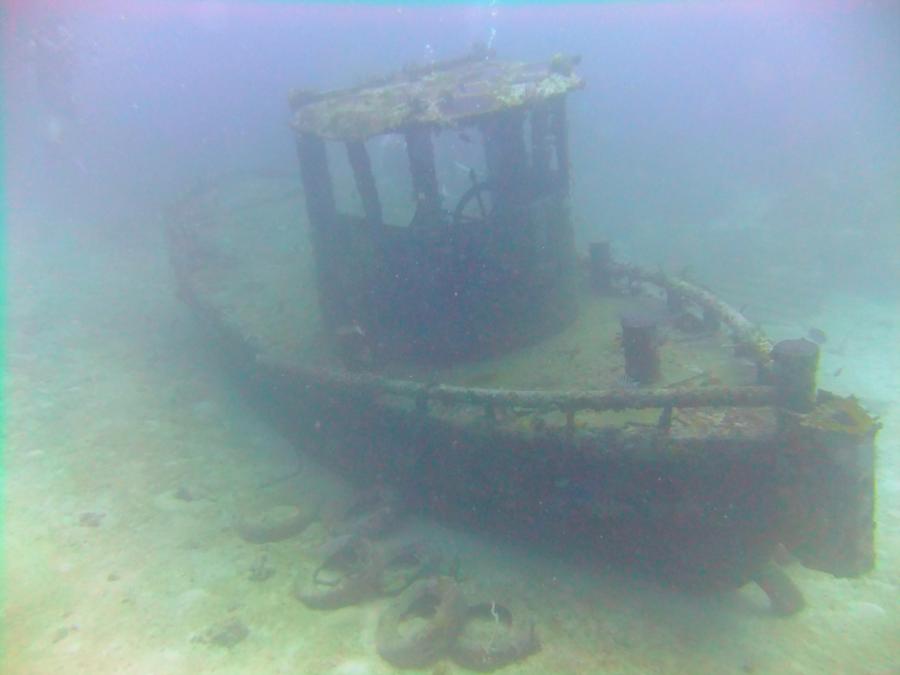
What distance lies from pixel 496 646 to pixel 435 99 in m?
5.31

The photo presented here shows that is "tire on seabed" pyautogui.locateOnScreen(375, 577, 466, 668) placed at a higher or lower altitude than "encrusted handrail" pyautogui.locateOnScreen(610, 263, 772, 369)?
lower

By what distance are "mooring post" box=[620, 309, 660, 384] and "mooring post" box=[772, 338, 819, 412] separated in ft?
4.23

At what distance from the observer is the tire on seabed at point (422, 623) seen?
5059 mm

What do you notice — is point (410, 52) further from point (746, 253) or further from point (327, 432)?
point (327, 432)

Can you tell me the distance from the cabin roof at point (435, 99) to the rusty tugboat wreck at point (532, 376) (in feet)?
0.11

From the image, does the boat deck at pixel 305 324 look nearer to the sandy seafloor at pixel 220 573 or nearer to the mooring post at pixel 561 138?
the sandy seafloor at pixel 220 573

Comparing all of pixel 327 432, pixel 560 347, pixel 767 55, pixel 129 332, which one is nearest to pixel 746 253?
pixel 560 347

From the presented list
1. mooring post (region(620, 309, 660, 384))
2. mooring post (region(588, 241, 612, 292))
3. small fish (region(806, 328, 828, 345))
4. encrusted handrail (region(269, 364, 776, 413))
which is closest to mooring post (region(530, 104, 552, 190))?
mooring post (region(588, 241, 612, 292))

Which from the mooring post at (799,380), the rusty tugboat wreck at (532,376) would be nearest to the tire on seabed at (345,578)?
the rusty tugboat wreck at (532,376)

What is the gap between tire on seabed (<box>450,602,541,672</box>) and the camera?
5008 mm

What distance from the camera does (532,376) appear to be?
21.3ft

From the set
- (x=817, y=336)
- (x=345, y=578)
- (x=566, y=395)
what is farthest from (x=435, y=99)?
(x=817, y=336)

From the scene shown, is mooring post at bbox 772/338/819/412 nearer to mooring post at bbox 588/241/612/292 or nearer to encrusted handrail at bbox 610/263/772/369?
encrusted handrail at bbox 610/263/772/369

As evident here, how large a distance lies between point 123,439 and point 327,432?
12.5ft
